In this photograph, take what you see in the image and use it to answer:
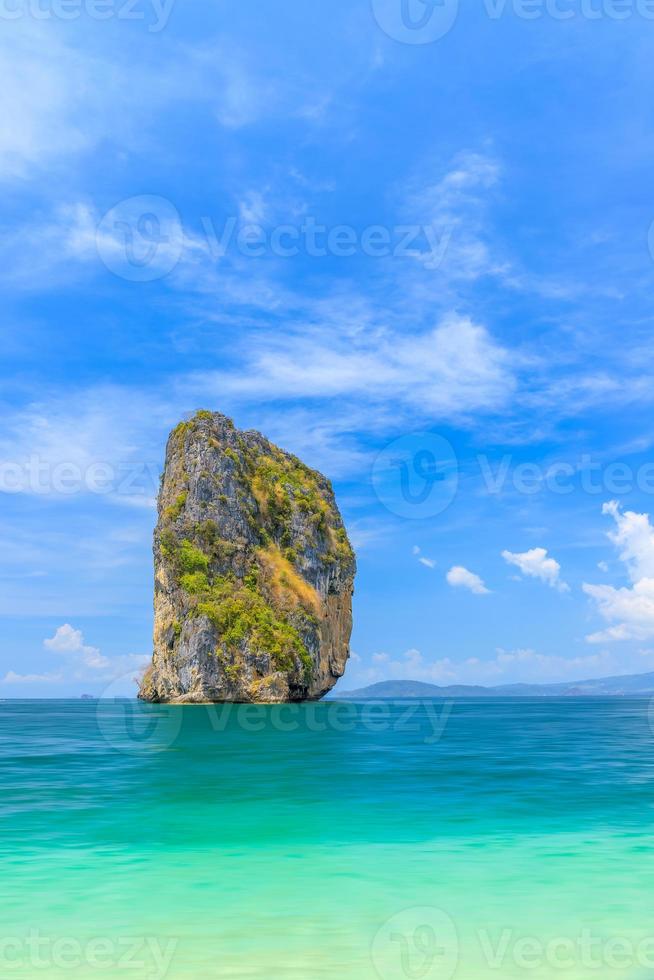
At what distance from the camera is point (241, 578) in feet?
317

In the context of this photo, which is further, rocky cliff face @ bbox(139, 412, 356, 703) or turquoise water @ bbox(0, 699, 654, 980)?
rocky cliff face @ bbox(139, 412, 356, 703)

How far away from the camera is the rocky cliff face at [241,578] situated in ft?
290

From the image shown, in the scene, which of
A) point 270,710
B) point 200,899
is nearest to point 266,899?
point 200,899

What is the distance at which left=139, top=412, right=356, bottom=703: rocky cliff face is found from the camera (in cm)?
8850

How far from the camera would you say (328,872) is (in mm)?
13875

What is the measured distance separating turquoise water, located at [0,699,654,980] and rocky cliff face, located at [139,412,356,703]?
192 ft

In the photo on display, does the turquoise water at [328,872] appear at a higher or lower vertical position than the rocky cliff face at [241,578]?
lower

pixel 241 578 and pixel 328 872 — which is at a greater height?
pixel 241 578

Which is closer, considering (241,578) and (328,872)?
(328,872)

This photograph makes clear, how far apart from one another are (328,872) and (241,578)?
83.6 m

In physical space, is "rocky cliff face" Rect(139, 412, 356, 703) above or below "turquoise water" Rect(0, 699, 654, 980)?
above

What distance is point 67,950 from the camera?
1009 centimetres

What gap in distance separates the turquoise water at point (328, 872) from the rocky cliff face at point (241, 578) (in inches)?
2306

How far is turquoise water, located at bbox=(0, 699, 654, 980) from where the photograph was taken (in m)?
9.84
